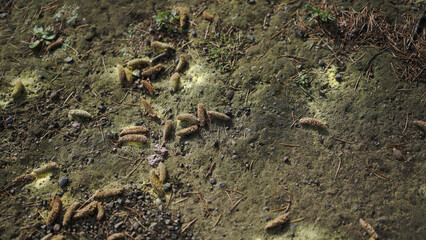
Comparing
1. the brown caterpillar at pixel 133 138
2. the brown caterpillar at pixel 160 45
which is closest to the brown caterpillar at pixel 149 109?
the brown caterpillar at pixel 133 138

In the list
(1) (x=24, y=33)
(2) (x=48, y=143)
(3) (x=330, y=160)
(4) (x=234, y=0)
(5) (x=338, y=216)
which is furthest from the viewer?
(1) (x=24, y=33)

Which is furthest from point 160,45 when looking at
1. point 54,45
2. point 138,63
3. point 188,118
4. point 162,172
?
point 162,172

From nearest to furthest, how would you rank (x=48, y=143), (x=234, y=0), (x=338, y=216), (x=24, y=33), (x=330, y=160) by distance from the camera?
(x=338, y=216), (x=330, y=160), (x=48, y=143), (x=234, y=0), (x=24, y=33)

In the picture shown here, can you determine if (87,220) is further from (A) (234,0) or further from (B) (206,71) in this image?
(A) (234,0)

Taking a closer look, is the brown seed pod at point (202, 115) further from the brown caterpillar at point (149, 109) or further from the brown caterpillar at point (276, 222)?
the brown caterpillar at point (276, 222)

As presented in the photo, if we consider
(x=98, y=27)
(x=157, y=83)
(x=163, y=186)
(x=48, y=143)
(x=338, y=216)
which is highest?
(x=98, y=27)

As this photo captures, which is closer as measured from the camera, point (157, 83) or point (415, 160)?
point (415, 160)

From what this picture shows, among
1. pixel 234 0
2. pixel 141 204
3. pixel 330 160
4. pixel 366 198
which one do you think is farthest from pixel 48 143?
pixel 366 198

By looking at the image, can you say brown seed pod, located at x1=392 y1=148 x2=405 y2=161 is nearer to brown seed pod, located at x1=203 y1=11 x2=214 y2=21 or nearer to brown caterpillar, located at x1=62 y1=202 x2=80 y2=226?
brown seed pod, located at x1=203 y1=11 x2=214 y2=21
